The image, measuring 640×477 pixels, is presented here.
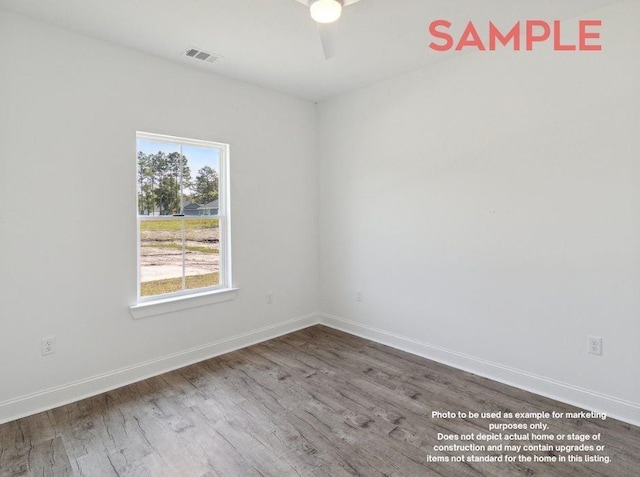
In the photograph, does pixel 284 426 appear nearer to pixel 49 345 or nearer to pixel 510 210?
pixel 49 345

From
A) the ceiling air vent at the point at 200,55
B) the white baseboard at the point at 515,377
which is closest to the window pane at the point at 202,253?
the ceiling air vent at the point at 200,55

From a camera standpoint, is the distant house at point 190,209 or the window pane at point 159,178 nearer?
the window pane at point 159,178

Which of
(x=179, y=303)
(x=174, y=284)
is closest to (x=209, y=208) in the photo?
(x=174, y=284)

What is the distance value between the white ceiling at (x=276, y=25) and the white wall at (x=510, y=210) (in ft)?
1.33

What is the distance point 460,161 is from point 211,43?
7.47ft

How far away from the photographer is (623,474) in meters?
1.79

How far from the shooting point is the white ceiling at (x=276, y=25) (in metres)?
2.20

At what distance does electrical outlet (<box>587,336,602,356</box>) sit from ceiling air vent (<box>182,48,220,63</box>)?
361cm

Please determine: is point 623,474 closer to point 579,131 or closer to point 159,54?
point 579,131

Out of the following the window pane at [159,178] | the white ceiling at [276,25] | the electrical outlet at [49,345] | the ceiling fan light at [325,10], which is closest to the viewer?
the ceiling fan light at [325,10]

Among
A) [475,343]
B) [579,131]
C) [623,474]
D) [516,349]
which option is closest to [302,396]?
[475,343]

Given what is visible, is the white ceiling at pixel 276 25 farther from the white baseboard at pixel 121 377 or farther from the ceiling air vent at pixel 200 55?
the white baseboard at pixel 121 377

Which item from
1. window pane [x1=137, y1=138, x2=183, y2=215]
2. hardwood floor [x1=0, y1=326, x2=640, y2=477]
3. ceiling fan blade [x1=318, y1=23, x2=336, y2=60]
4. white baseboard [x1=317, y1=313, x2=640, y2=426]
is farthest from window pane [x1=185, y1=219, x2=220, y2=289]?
ceiling fan blade [x1=318, y1=23, x2=336, y2=60]

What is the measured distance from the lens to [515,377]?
272cm
